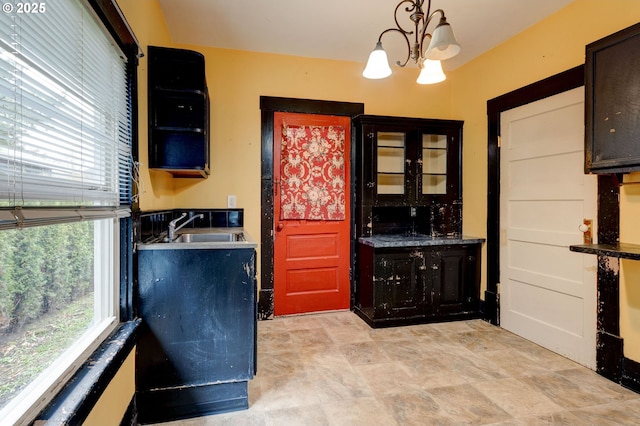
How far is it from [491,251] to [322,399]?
88.3 inches

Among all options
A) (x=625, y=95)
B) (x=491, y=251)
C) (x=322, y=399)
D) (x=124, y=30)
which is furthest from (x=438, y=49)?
(x=491, y=251)

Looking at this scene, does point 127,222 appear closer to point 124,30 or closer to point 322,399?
point 124,30

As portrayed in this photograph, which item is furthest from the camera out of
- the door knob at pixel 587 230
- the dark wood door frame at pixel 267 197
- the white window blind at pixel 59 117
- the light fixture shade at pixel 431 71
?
the dark wood door frame at pixel 267 197

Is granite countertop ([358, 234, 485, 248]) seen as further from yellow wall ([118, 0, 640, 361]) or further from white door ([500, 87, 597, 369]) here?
white door ([500, 87, 597, 369])

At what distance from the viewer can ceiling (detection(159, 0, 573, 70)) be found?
255 centimetres

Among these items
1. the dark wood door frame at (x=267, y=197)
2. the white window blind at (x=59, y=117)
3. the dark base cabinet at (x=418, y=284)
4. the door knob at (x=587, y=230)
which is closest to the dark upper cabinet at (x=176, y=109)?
the white window blind at (x=59, y=117)

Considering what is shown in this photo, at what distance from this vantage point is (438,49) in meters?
→ 1.67

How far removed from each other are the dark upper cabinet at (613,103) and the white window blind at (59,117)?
274 cm

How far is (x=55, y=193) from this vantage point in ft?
3.67

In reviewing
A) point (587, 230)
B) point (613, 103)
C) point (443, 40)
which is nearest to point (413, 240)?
point (587, 230)

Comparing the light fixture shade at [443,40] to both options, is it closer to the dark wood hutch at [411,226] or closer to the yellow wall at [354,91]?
the yellow wall at [354,91]

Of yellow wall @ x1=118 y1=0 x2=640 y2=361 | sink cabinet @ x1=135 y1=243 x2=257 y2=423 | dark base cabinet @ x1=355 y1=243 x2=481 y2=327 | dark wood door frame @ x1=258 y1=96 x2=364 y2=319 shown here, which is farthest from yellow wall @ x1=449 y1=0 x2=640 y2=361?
sink cabinet @ x1=135 y1=243 x2=257 y2=423

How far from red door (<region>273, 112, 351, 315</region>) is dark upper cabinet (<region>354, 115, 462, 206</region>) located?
0.83 ft

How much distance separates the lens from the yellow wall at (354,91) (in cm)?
262
